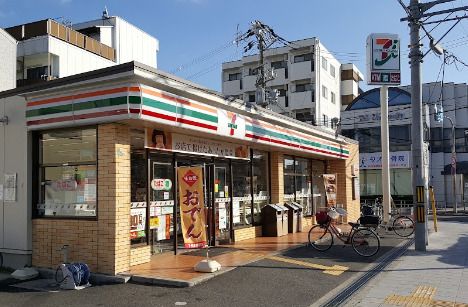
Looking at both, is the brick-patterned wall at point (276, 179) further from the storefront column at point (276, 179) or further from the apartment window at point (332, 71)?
the apartment window at point (332, 71)

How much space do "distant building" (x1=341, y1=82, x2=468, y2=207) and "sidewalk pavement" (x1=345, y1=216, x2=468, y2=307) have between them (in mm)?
26701

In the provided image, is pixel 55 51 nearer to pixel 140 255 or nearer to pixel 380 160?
pixel 140 255

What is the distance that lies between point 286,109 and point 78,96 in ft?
123

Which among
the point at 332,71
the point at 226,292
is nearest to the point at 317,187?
the point at 226,292

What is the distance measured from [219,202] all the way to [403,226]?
715cm

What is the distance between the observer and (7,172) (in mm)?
10016

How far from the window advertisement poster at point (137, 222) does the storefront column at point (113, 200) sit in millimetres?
684

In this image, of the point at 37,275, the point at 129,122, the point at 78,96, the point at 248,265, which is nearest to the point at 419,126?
the point at 248,265

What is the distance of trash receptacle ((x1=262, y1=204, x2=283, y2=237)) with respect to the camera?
14.5 meters

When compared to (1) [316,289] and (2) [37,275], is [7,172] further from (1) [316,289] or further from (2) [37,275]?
(1) [316,289]

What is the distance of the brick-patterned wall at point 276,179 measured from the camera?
1533cm

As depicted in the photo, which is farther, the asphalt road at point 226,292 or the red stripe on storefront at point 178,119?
the red stripe on storefront at point 178,119

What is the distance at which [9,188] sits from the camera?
9.95m

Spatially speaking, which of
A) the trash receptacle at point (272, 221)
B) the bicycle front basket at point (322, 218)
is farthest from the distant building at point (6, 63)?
the bicycle front basket at point (322, 218)
